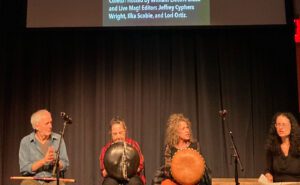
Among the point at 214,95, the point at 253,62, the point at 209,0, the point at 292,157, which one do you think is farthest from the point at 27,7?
the point at 292,157

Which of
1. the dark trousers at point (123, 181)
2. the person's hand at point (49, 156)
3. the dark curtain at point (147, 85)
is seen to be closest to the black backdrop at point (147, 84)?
the dark curtain at point (147, 85)

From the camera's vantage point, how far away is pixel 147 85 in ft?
20.1

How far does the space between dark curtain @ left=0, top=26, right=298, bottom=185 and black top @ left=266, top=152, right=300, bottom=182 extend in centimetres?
168

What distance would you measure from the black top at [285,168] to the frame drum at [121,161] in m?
1.40

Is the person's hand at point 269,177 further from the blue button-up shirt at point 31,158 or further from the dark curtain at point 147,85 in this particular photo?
the blue button-up shirt at point 31,158

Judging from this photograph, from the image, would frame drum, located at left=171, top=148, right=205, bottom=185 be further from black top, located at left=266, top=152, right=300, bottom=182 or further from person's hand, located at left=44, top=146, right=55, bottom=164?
person's hand, located at left=44, top=146, right=55, bottom=164

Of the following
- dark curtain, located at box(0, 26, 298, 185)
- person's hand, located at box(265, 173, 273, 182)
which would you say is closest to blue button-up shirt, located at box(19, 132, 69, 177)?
dark curtain, located at box(0, 26, 298, 185)

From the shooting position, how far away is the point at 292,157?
13.8 ft

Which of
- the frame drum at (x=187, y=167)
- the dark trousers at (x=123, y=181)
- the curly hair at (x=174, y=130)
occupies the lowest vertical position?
the dark trousers at (x=123, y=181)

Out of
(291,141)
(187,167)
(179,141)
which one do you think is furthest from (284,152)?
(179,141)

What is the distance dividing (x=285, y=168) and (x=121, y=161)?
1626mm

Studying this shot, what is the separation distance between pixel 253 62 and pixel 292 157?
7.05ft

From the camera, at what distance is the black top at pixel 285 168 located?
4168mm

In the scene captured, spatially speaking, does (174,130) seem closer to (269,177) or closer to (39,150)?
(269,177)
